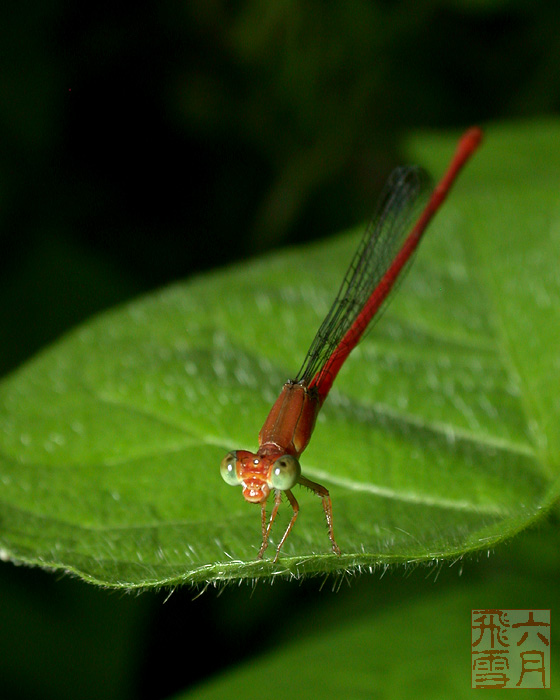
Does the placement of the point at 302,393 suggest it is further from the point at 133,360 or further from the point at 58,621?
the point at 58,621

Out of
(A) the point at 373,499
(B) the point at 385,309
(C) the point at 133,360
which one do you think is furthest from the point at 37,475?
(B) the point at 385,309

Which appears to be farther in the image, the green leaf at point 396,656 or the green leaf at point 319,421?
the green leaf at point 396,656

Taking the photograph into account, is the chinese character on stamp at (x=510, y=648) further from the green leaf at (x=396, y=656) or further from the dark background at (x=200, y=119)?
the dark background at (x=200, y=119)

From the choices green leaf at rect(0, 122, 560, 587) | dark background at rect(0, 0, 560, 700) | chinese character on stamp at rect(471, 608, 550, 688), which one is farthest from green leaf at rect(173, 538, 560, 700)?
dark background at rect(0, 0, 560, 700)

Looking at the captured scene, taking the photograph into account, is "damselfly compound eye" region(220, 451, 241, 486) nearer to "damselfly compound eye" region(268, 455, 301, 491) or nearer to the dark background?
"damselfly compound eye" region(268, 455, 301, 491)

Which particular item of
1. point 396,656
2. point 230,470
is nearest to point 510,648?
point 396,656

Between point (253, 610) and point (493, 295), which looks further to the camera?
point (253, 610)

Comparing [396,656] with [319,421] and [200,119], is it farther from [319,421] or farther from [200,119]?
[200,119]

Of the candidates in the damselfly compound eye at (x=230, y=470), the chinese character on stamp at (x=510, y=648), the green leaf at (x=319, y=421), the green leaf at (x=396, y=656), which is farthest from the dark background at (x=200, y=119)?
the chinese character on stamp at (x=510, y=648)
